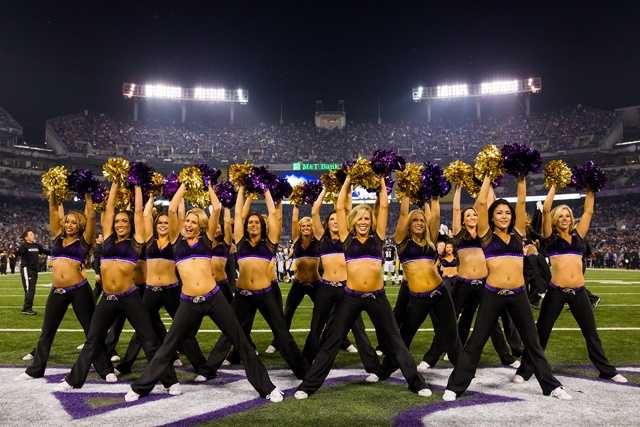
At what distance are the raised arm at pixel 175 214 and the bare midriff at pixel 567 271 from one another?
4.36 metres

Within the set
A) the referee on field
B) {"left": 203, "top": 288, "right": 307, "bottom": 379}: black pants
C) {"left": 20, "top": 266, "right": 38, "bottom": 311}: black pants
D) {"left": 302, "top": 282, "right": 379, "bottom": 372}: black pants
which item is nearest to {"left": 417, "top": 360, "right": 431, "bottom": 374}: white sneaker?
{"left": 302, "top": 282, "right": 379, "bottom": 372}: black pants

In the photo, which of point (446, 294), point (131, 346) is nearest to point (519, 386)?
point (446, 294)

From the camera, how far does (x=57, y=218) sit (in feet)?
21.3

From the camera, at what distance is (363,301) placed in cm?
545

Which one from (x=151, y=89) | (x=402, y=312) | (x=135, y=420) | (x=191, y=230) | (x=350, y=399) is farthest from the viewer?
(x=151, y=89)

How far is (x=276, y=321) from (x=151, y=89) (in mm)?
60230

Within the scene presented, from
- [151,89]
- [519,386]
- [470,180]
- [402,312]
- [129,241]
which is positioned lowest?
[519,386]

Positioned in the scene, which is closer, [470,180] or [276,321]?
[276,321]

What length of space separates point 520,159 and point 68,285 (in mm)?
5325

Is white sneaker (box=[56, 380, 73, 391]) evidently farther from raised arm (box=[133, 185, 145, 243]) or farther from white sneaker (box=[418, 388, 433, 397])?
white sneaker (box=[418, 388, 433, 397])

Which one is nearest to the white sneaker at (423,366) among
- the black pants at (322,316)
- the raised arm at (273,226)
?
the black pants at (322,316)

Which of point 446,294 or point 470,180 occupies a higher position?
point 470,180

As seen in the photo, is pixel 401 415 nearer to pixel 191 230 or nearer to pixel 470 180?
pixel 191 230

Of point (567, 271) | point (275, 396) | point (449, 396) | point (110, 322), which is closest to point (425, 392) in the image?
point (449, 396)
